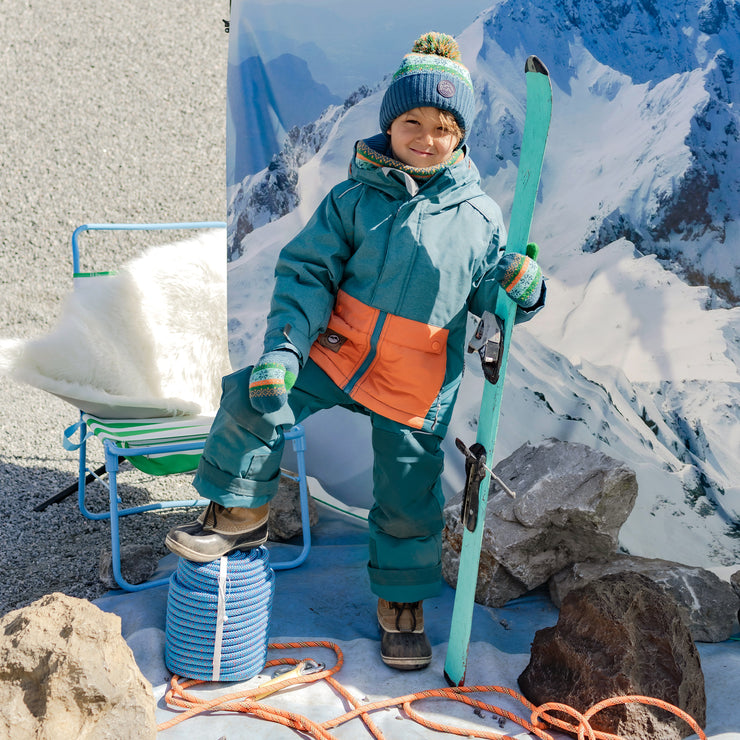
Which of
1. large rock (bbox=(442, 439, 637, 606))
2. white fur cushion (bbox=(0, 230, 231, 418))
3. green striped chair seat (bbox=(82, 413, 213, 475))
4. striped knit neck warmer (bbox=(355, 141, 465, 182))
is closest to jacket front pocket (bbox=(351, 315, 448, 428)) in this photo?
striped knit neck warmer (bbox=(355, 141, 465, 182))

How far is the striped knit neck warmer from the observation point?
1761 mm

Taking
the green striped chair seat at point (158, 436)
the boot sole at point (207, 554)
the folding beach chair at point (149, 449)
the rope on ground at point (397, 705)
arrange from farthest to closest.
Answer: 1. the green striped chair seat at point (158, 436)
2. the folding beach chair at point (149, 449)
3. the boot sole at point (207, 554)
4. the rope on ground at point (397, 705)

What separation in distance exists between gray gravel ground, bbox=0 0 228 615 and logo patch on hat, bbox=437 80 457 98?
250 cm

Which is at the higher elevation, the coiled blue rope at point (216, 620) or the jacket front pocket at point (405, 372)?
the jacket front pocket at point (405, 372)

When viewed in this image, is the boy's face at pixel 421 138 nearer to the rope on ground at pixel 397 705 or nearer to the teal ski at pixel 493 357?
the teal ski at pixel 493 357

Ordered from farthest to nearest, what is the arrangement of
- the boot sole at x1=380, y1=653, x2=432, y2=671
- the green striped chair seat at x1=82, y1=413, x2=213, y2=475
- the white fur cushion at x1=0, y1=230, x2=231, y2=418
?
the white fur cushion at x1=0, y1=230, x2=231, y2=418 → the green striped chair seat at x1=82, y1=413, x2=213, y2=475 → the boot sole at x1=380, y1=653, x2=432, y2=671

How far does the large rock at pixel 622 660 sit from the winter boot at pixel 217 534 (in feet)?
2.45

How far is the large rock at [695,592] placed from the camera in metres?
2.13

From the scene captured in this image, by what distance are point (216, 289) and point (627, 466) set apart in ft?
5.51

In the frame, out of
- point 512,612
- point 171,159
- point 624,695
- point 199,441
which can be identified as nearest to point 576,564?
point 512,612

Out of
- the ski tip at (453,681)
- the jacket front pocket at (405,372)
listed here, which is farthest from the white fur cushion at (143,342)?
the ski tip at (453,681)

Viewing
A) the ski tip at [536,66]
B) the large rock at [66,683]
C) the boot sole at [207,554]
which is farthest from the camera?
the boot sole at [207,554]

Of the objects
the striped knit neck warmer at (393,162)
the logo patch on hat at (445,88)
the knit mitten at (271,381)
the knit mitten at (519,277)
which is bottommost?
the knit mitten at (271,381)

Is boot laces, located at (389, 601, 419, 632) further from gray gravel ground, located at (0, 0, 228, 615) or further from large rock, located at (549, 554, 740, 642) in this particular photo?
gray gravel ground, located at (0, 0, 228, 615)
